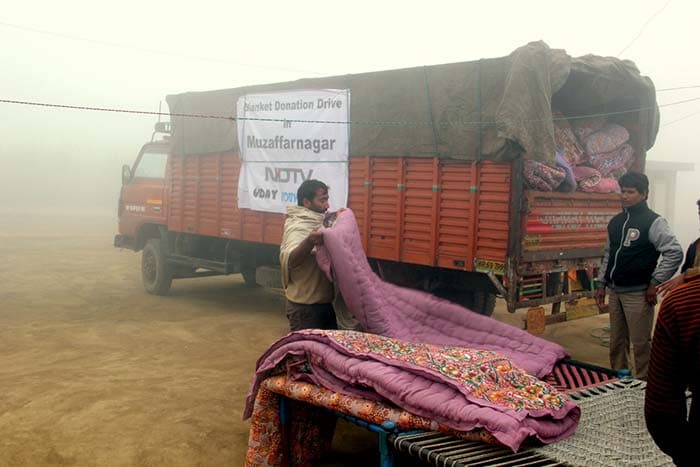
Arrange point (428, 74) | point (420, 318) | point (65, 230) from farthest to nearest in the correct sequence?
point (65, 230) < point (428, 74) < point (420, 318)

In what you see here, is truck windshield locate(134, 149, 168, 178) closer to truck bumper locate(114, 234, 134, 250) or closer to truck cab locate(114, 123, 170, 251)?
truck cab locate(114, 123, 170, 251)

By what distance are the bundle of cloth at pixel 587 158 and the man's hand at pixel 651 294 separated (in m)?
1.42

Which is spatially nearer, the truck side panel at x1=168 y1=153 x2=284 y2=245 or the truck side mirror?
the truck side panel at x1=168 y1=153 x2=284 y2=245

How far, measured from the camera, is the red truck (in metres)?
5.59

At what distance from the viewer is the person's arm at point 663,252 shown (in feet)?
14.8

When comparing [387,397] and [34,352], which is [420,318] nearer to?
[387,397]

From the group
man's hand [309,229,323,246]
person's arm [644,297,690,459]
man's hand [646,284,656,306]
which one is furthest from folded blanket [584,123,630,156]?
person's arm [644,297,690,459]

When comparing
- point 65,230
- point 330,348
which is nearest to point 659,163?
point 330,348

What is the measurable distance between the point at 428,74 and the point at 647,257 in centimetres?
270

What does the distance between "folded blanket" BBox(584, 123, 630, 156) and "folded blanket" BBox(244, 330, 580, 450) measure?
3.92 m

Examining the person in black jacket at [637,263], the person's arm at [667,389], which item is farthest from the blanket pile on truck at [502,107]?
the person's arm at [667,389]

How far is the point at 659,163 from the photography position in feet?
63.8

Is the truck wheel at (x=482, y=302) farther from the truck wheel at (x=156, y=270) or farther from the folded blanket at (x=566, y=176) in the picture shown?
the truck wheel at (x=156, y=270)

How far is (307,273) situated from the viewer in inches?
A: 170
